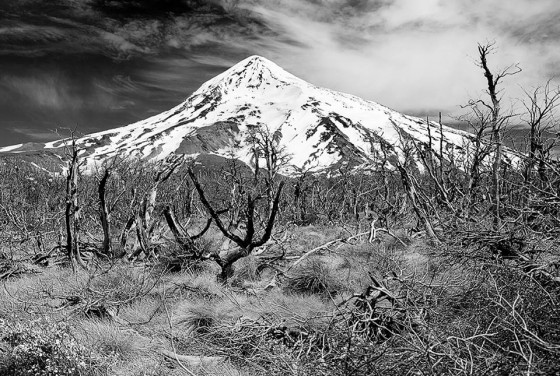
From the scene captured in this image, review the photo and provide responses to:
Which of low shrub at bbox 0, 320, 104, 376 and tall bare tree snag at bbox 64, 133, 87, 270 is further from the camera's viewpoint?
tall bare tree snag at bbox 64, 133, 87, 270

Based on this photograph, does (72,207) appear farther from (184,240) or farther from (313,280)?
(313,280)

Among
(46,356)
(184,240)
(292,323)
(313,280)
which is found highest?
(292,323)

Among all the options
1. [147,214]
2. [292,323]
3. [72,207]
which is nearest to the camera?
[292,323]

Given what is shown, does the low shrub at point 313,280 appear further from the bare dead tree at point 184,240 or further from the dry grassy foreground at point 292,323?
the bare dead tree at point 184,240

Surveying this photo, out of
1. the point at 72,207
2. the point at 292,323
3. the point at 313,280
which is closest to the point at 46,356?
the point at 292,323

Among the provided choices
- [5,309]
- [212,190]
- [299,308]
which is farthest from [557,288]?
[212,190]

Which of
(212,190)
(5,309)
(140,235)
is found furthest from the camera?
(212,190)

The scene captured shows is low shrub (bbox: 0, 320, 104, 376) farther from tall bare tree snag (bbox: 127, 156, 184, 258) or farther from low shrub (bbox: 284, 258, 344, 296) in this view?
tall bare tree snag (bbox: 127, 156, 184, 258)

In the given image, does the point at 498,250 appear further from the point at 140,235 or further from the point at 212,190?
the point at 212,190

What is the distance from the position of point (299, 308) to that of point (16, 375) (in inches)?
122

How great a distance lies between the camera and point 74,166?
26.7ft

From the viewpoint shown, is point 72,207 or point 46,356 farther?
point 72,207

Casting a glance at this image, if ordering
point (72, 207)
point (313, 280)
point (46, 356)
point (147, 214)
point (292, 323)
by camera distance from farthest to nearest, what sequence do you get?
1. point (147, 214)
2. point (72, 207)
3. point (313, 280)
4. point (292, 323)
5. point (46, 356)

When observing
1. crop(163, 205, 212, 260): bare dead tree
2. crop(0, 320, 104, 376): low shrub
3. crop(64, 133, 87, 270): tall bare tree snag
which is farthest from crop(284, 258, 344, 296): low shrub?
crop(64, 133, 87, 270): tall bare tree snag
